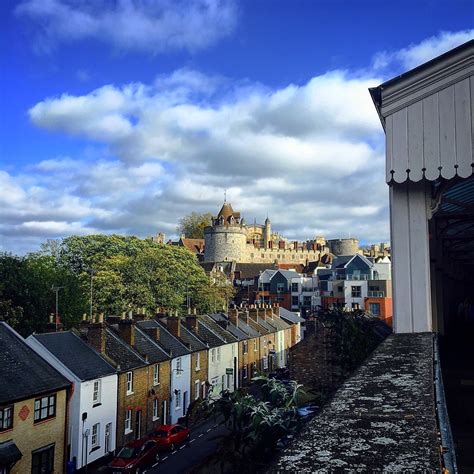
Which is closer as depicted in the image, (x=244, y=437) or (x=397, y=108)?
(x=397, y=108)

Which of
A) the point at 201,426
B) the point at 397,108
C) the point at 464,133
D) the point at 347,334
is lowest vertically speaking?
the point at 201,426

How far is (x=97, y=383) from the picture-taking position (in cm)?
2200

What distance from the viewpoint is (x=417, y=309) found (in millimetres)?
6480

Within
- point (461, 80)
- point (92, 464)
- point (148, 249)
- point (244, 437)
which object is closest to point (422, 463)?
point (461, 80)

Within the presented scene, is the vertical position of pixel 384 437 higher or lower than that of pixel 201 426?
higher

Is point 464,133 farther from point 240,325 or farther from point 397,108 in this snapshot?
point 240,325

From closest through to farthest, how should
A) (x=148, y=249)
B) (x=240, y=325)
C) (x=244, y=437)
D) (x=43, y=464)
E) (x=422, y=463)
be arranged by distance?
1. (x=422, y=463)
2. (x=244, y=437)
3. (x=43, y=464)
4. (x=240, y=325)
5. (x=148, y=249)

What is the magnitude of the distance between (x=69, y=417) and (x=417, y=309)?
17.8 m

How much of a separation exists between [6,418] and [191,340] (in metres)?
16.4

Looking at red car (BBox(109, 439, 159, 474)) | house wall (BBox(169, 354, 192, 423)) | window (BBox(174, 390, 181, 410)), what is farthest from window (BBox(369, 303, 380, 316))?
red car (BBox(109, 439, 159, 474))

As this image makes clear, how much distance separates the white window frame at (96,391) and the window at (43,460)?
2.87 metres

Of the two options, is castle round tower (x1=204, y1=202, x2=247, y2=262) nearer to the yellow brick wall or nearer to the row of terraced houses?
the row of terraced houses

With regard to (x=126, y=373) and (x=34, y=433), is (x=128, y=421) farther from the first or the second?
(x=34, y=433)

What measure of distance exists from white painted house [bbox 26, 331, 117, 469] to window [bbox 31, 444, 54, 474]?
1.19 m
